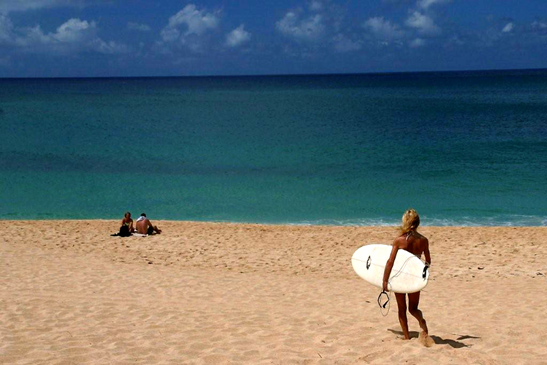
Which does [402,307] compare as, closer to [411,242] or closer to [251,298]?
[411,242]

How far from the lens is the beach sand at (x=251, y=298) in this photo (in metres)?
7.22

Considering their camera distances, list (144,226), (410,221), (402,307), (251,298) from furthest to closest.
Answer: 1. (144,226)
2. (251,298)
3. (402,307)
4. (410,221)

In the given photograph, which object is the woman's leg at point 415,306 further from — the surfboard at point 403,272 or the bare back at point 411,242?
the bare back at point 411,242

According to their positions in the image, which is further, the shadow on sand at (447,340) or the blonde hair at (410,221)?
the shadow on sand at (447,340)

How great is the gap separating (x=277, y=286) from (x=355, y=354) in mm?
5186

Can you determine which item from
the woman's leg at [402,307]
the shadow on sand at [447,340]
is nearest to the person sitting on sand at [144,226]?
the shadow on sand at [447,340]

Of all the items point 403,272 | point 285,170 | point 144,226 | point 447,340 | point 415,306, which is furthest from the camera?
point 285,170

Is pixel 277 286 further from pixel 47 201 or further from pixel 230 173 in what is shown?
pixel 230 173

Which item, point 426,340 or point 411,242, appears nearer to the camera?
point 411,242

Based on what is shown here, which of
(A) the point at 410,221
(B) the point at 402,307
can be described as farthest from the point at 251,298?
(A) the point at 410,221

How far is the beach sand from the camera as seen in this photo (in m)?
7.22

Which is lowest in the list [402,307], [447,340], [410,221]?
[447,340]

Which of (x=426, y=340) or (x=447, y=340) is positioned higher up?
(x=426, y=340)

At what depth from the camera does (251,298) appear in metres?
11.0
